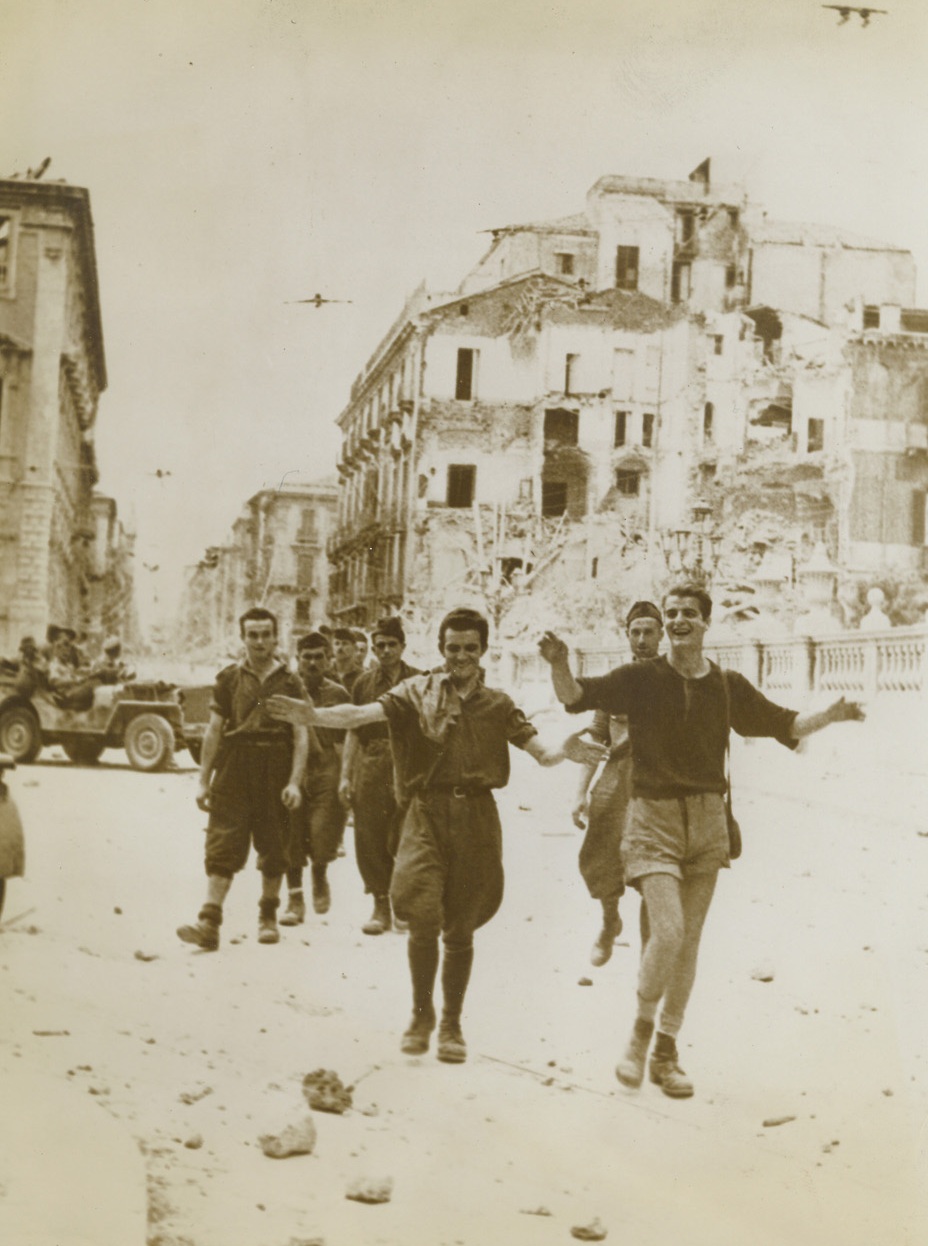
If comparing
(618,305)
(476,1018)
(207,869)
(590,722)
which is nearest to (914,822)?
(590,722)

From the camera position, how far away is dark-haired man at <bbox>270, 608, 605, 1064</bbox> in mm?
3447

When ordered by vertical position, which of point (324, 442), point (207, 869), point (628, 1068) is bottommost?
point (628, 1068)

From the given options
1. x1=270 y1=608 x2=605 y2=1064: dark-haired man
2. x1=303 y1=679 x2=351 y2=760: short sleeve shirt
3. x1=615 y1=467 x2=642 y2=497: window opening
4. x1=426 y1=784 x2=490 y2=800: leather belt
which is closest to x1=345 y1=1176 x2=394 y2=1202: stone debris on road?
x1=270 y1=608 x2=605 y2=1064: dark-haired man

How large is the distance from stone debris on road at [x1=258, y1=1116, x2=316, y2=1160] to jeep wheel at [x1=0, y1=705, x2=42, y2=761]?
1299mm

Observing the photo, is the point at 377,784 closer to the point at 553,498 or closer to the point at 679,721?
the point at 679,721

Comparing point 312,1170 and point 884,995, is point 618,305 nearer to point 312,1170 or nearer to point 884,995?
point 884,995

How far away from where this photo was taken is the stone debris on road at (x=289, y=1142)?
132 inches

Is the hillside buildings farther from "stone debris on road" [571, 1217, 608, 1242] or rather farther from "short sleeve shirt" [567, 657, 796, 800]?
"stone debris on road" [571, 1217, 608, 1242]

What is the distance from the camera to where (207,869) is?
12.3 feet

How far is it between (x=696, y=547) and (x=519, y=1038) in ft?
4.68

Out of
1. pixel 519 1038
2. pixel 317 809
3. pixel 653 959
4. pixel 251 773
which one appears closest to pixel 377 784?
pixel 317 809

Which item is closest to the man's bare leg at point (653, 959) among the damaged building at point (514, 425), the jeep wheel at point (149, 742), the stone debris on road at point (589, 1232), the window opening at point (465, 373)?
the stone debris on road at point (589, 1232)

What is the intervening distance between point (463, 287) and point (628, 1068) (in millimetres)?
2184

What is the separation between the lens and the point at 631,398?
3.93 metres
